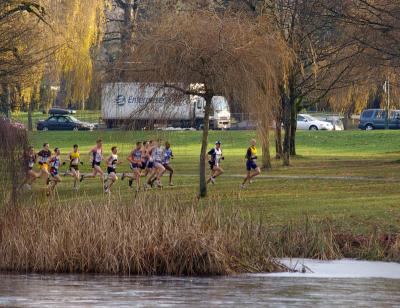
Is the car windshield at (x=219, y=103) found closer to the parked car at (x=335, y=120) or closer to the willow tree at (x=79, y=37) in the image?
the willow tree at (x=79, y=37)

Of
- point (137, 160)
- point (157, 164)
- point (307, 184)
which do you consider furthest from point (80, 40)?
point (307, 184)

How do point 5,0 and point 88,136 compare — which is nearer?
point 5,0

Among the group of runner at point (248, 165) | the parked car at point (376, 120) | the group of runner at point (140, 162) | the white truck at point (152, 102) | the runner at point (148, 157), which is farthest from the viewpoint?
the parked car at point (376, 120)

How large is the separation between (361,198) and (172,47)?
657cm

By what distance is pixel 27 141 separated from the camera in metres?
24.9

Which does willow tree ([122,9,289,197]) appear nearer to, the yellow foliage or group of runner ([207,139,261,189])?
group of runner ([207,139,261,189])

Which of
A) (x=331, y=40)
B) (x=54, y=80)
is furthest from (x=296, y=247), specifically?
(x=54, y=80)

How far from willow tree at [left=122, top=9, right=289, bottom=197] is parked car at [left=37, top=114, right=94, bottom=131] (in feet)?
152

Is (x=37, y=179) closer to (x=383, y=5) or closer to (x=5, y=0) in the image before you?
(x=5, y=0)

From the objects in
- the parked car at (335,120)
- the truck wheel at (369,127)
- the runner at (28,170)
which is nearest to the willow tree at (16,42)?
the runner at (28,170)

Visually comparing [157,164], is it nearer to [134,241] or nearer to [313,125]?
[134,241]

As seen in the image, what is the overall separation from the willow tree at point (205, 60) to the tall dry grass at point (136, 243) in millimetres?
10709

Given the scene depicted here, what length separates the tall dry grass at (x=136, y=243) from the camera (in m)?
21.4

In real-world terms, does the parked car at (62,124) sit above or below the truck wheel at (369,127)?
below
